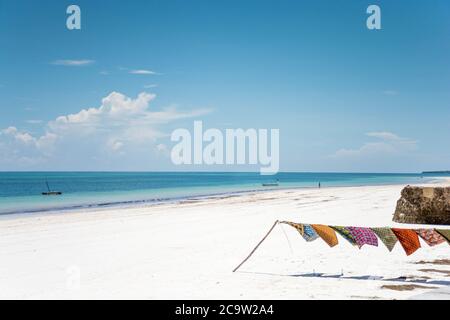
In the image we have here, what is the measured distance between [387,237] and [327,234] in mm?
1017

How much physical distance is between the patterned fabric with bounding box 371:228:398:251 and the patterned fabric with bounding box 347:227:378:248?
0.28 feet

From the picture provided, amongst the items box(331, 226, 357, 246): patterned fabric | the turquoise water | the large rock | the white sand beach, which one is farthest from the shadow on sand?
the turquoise water

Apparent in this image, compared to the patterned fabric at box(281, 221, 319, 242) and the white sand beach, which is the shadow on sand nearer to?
the white sand beach

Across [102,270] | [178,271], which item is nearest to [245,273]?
[178,271]

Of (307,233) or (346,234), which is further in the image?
(307,233)

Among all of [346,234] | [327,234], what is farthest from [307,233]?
[346,234]

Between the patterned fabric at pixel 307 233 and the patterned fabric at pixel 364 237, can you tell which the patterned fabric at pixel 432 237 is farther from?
the patterned fabric at pixel 307 233

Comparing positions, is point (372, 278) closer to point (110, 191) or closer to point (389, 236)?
point (389, 236)

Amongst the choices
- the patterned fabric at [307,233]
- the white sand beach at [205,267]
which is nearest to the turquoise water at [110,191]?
the white sand beach at [205,267]

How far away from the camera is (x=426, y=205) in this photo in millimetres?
14508

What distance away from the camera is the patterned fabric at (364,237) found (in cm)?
826
